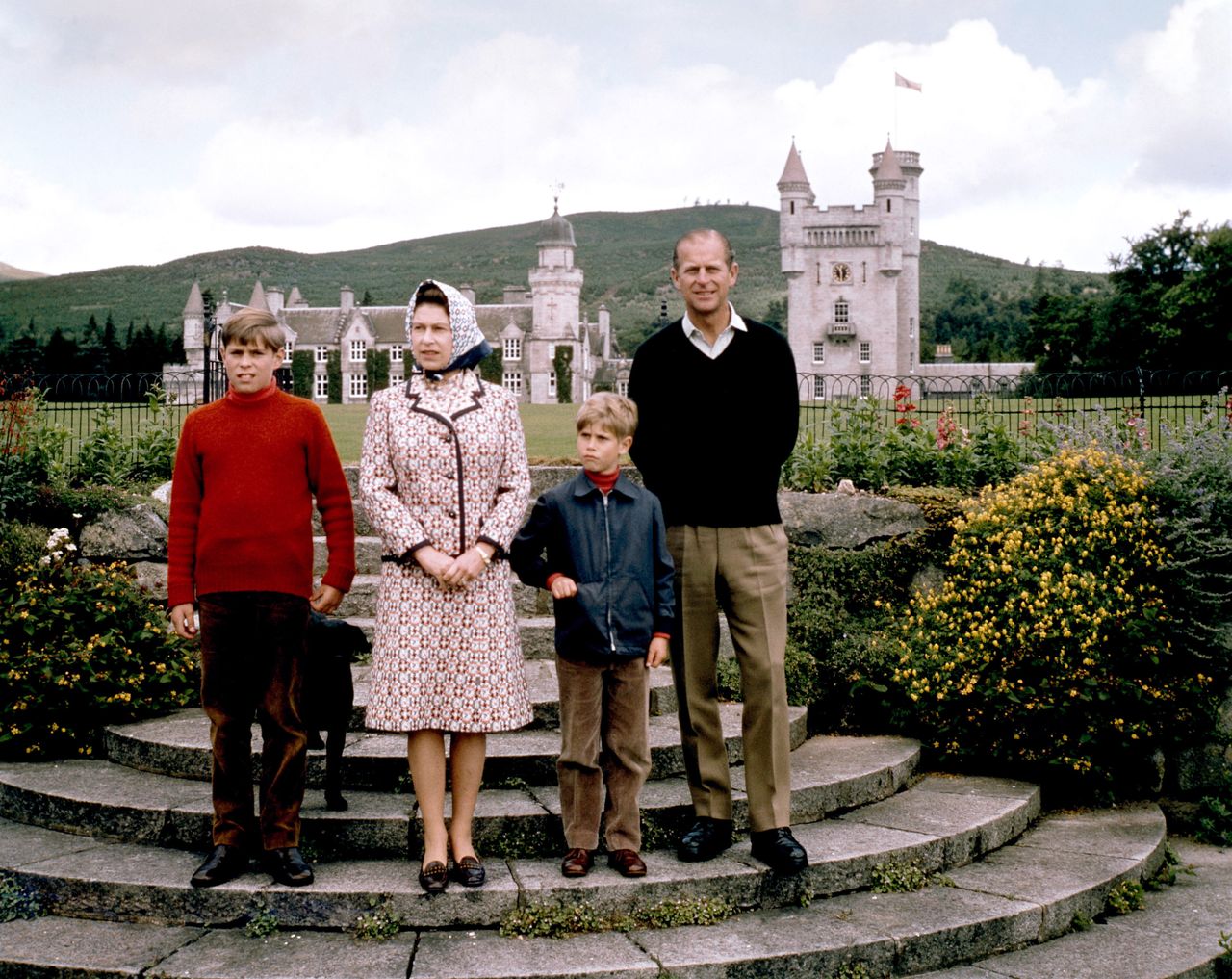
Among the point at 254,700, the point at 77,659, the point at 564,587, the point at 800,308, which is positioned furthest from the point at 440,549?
the point at 800,308

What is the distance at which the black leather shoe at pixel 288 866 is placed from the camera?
434 cm

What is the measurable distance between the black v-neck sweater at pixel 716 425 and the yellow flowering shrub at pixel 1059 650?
224cm

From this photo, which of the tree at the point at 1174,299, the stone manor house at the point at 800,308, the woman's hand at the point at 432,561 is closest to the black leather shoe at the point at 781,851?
the woman's hand at the point at 432,561

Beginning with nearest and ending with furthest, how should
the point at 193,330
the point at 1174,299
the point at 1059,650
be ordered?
the point at 1059,650, the point at 1174,299, the point at 193,330

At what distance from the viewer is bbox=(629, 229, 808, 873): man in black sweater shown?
4617 millimetres

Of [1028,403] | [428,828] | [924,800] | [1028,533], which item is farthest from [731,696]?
[1028,403]

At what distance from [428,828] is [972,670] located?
336 cm

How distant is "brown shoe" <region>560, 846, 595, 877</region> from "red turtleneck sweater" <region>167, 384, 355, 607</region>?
1398 millimetres

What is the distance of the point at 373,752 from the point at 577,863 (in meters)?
1.29

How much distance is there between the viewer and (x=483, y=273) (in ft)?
491

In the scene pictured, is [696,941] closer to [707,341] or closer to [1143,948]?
[1143,948]

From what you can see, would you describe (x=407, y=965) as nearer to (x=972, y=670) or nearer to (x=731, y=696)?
(x=731, y=696)

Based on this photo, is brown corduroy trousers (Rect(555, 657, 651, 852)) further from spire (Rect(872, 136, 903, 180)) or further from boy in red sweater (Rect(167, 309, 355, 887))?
spire (Rect(872, 136, 903, 180))

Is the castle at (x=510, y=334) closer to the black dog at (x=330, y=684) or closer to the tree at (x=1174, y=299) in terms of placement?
the tree at (x=1174, y=299)
